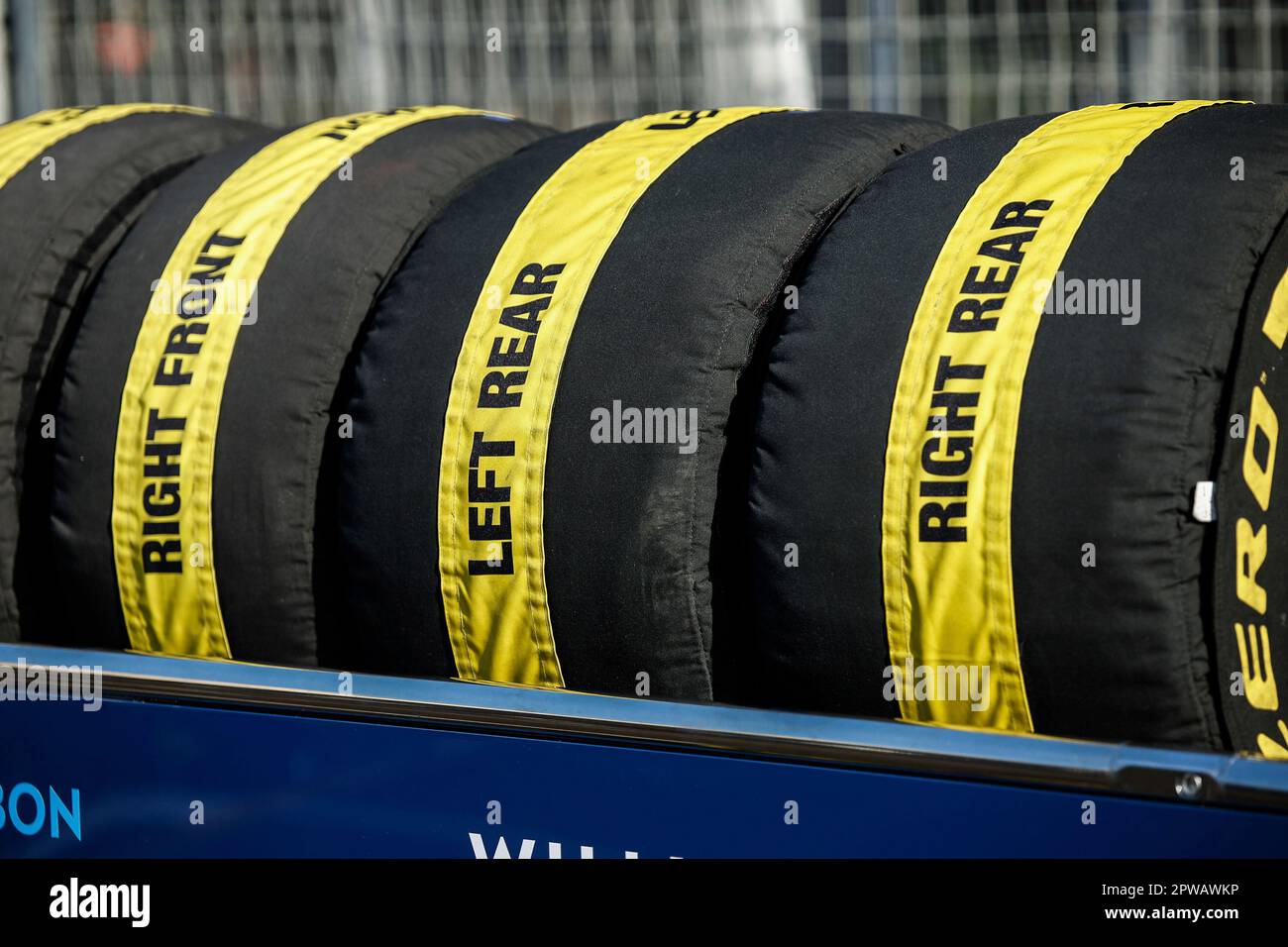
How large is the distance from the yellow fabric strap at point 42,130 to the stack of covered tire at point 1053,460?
4.01 feet

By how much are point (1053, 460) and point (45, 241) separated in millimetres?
1391

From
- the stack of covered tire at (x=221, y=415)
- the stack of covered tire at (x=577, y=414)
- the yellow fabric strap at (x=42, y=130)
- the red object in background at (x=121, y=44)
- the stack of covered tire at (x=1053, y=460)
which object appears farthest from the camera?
the red object in background at (x=121, y=44)

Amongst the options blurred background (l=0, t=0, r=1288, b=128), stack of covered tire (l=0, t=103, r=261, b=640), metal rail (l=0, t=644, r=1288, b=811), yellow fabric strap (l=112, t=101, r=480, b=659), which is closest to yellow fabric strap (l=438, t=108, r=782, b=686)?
metal rail (l=0, t=644, r=1288, b=811)

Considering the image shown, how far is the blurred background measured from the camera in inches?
180

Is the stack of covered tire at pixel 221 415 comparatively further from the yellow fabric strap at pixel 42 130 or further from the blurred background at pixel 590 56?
the blurred background at pixel 590 56

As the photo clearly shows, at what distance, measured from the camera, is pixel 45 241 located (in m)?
2.01

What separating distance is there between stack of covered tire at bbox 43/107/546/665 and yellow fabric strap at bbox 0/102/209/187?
33cm

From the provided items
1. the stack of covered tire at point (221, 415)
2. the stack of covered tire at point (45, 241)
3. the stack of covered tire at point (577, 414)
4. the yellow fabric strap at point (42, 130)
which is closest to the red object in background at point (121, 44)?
the yellow fabric strap at point (42, 130)

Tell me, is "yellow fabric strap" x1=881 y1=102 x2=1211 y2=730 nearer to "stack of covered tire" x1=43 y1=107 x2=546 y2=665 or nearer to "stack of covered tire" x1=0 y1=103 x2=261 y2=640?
"stack of covered tire" x1=43 y1=107 x2=546 y2=665

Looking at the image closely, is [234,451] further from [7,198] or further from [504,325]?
[7,198]

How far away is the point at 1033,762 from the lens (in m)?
1.20

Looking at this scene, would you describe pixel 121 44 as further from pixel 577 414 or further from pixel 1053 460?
pixel 1053 460

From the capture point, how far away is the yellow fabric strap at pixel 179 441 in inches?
69.5

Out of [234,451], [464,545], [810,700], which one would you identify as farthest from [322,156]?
[810,700]
